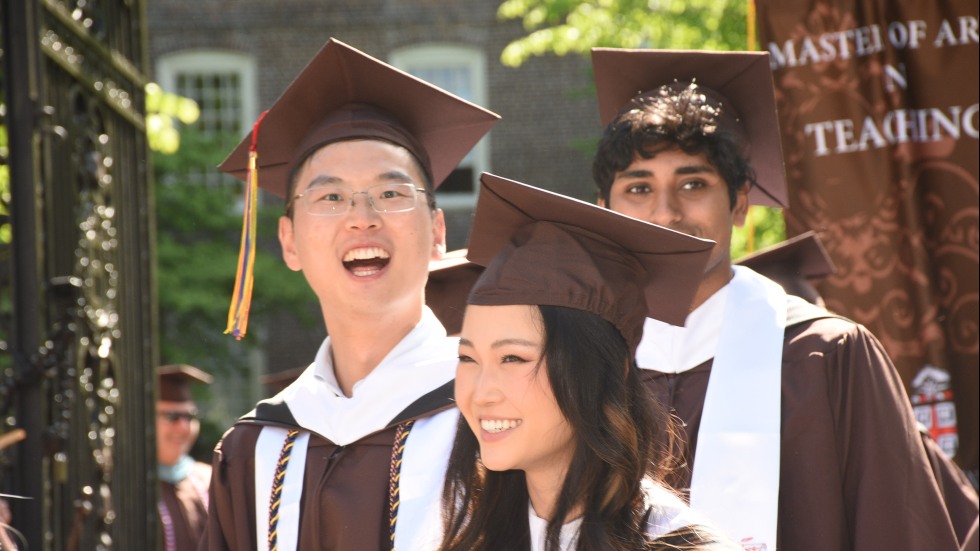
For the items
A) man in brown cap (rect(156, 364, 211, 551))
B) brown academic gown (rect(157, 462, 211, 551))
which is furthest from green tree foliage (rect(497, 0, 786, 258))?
brown academic gown (rect(157, 462, 211, 551))

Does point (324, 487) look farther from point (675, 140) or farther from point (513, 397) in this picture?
point (675, 140)

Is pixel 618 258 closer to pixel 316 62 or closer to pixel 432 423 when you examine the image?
pixel 432 423

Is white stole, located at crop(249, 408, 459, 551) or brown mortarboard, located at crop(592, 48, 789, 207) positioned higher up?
brown mortarboard, located at crop(592, 48, 789, 207)

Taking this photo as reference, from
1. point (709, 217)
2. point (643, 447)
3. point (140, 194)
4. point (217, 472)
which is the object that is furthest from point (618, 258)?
point (140, 194)

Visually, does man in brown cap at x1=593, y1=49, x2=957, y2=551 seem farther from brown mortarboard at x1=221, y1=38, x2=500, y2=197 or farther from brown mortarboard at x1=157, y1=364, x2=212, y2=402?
brown mortarboard at x1=157, y1=364, x2=212, y2=402

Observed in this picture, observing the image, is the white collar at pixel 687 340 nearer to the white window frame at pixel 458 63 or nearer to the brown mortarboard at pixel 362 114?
the brown mortarboard at pixel 362 114

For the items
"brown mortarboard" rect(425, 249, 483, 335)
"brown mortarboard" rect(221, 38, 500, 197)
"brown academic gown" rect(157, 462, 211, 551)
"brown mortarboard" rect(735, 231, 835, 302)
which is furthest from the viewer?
"brown academic gown" rect(157, 462, 211, 551)

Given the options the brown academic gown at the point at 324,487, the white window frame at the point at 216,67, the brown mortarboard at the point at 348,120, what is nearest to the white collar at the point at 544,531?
the brown academic gown at the point at 324,487

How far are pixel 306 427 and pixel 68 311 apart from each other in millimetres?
1631

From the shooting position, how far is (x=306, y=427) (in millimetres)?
3408

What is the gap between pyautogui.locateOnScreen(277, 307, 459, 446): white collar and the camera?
133 inches

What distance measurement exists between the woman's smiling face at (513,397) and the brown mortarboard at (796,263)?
244 centimetres

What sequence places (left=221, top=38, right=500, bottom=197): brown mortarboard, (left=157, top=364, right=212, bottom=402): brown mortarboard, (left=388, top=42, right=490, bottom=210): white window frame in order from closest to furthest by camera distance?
(left=221, top=38, right=500, bottom=197): brown mortarboard
(left=157, top=364, right=212, bottom=402): brown mortarboard
(left=388, top=42, right=490, bottom=210): white window frame

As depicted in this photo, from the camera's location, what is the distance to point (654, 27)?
35.2 feet
